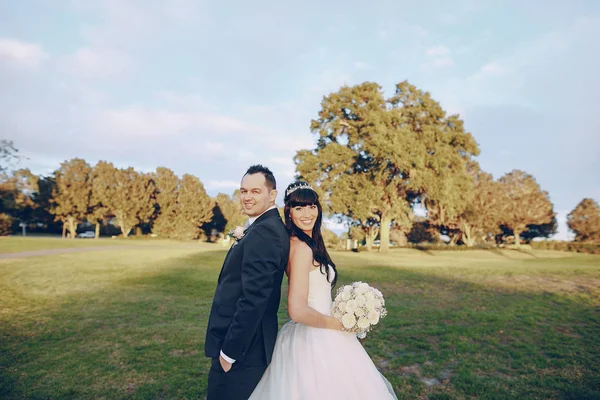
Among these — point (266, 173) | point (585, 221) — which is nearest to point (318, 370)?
point (266, 173)

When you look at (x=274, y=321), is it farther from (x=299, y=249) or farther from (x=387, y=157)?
(x=387, y=157)

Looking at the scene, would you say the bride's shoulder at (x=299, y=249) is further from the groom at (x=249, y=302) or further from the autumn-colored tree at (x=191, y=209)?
the autumn-colored tree at (x=191, y=209)

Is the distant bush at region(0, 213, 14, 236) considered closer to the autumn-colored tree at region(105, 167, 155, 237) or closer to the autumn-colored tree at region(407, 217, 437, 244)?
the autumn-colored tree at region(105, 167, 155, 237)

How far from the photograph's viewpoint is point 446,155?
105 ft

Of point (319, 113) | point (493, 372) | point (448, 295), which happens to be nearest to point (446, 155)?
point (319, 113)

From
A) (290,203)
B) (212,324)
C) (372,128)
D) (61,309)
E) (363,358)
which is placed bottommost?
(61,309)

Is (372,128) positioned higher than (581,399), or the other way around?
(372,128)

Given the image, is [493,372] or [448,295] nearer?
[493,372]

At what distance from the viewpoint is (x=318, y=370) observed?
327 centimetres

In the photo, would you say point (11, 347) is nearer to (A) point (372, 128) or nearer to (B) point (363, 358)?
(B) point (363, 358)

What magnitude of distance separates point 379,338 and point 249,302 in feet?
21.3

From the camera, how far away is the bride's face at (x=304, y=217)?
11.7 feet

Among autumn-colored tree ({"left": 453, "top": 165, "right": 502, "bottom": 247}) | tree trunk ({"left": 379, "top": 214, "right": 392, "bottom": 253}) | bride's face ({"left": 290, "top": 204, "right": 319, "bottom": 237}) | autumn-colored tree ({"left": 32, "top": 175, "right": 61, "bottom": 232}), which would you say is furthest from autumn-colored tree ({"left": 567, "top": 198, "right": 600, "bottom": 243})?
autumn-colored tree ({"left": 32, "top": 175, "right": 61, "bottom": 232})

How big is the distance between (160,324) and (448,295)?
33.7 feet
